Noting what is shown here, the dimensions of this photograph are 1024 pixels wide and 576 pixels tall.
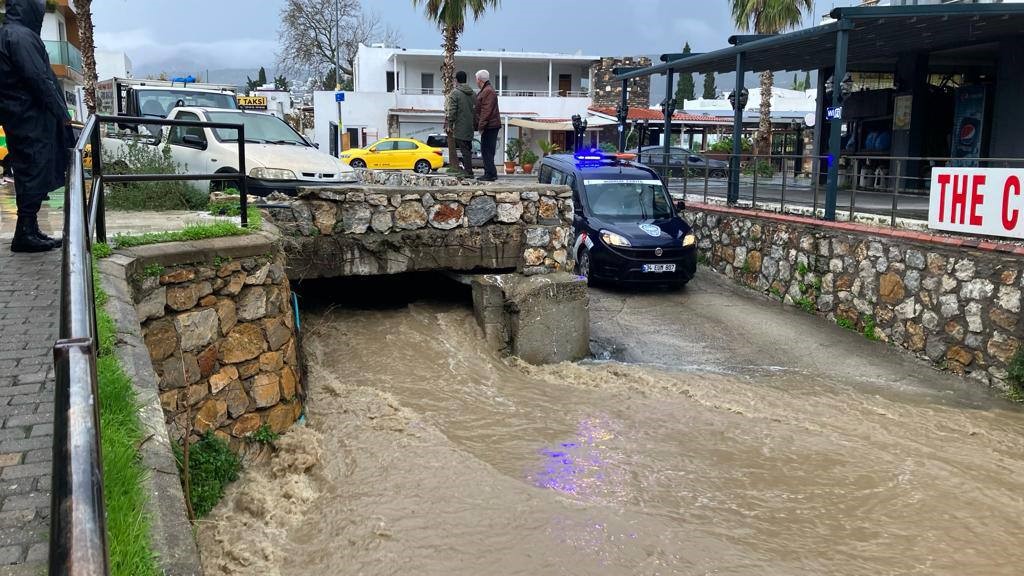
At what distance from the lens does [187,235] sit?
6062 mm

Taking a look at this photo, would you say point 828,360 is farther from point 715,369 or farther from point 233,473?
point 233,473

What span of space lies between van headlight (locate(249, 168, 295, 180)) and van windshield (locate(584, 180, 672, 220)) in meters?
4.49

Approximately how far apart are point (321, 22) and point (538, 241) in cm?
4677

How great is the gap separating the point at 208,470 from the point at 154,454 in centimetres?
245

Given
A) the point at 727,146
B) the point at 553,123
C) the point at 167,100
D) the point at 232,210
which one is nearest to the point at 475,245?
the point at 232,210

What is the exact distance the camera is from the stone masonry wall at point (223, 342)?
5.54 m

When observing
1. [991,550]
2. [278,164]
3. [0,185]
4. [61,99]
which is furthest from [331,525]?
[0,185]

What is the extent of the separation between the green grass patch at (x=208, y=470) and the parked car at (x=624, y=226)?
642cm

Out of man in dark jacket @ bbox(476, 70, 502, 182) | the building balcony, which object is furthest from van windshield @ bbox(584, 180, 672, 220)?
the building balcony

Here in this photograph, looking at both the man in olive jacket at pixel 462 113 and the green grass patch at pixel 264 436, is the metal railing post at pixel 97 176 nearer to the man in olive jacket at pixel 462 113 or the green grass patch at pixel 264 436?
the green grass patch at pixel 264 436

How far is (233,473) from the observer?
5789mm

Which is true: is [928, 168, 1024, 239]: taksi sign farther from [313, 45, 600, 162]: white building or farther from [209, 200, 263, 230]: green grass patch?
[313, 45, 600, 162]: white building

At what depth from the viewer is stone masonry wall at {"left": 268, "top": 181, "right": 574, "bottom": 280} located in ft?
26.9

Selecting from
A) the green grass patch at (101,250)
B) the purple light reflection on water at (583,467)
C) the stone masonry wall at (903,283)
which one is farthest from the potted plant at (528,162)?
the green grass patch at (101,250)
